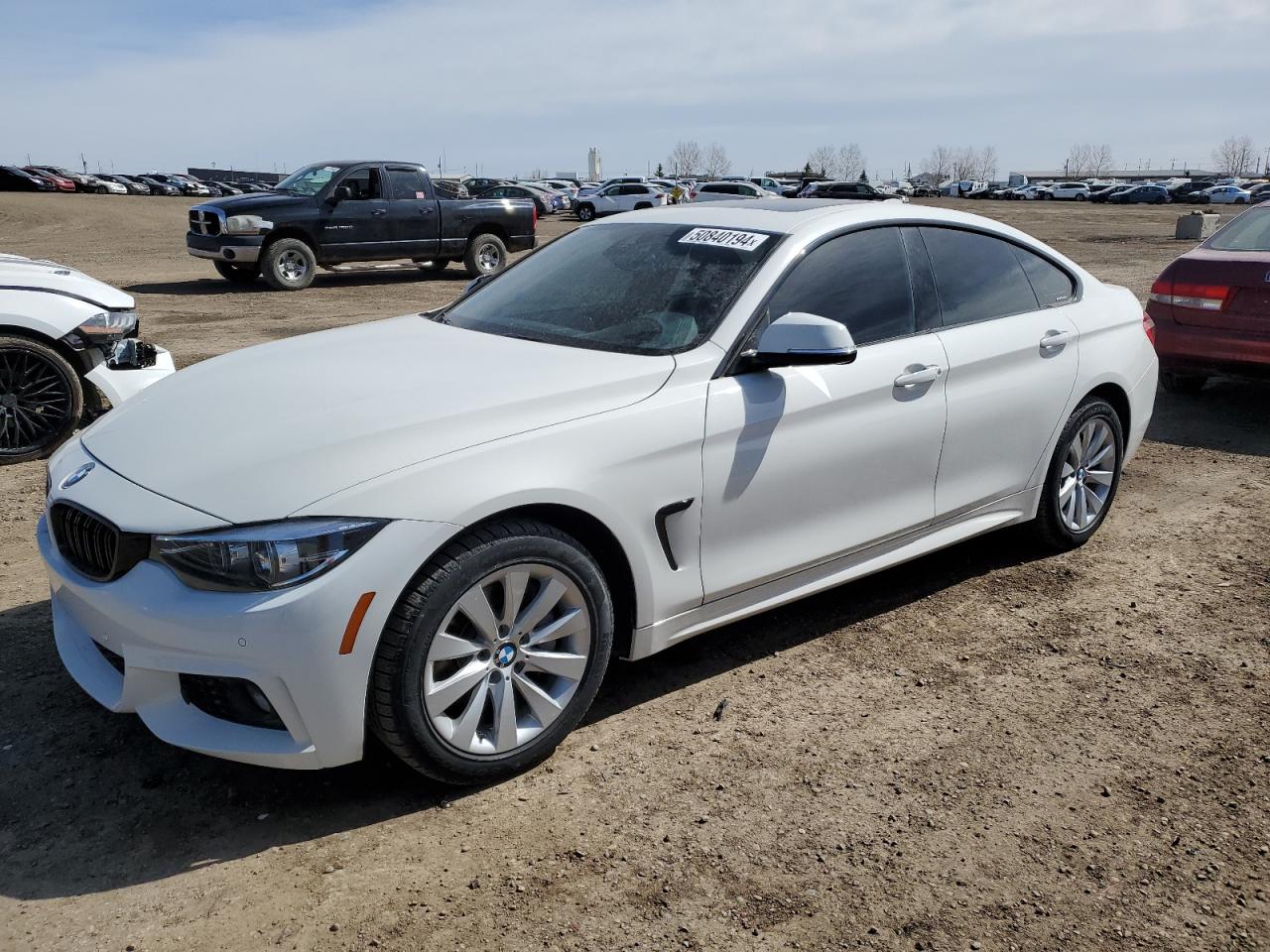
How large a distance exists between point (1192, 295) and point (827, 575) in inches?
196

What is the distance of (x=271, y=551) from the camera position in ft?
9.04

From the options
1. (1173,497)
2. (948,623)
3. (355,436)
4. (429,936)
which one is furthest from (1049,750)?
(1173,497)

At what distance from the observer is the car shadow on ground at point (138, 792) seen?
2885 mm

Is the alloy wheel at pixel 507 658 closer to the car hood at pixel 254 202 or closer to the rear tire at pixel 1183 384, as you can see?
the rear tire at pixel 1183 384

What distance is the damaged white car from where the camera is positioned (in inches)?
246

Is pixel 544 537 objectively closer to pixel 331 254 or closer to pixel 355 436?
pixel 355 436

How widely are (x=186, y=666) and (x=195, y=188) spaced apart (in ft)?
234

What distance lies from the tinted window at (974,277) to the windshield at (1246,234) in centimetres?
393

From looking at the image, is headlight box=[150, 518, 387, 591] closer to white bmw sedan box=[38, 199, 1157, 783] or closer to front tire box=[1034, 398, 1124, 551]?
white bmw sedan box=[38, 199, 1157, 783]

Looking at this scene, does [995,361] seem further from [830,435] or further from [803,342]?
[803,342]

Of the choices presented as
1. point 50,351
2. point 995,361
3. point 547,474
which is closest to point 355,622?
point 547,474

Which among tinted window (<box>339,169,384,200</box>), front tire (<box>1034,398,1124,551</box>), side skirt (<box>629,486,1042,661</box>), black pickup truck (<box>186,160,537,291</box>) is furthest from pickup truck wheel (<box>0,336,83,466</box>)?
tinted window (<box>339,169,384,200</box>)

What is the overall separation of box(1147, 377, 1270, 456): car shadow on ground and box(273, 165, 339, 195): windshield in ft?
39.1

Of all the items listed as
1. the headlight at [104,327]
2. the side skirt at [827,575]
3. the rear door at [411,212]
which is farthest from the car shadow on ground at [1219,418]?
the rear door at [411,212]
